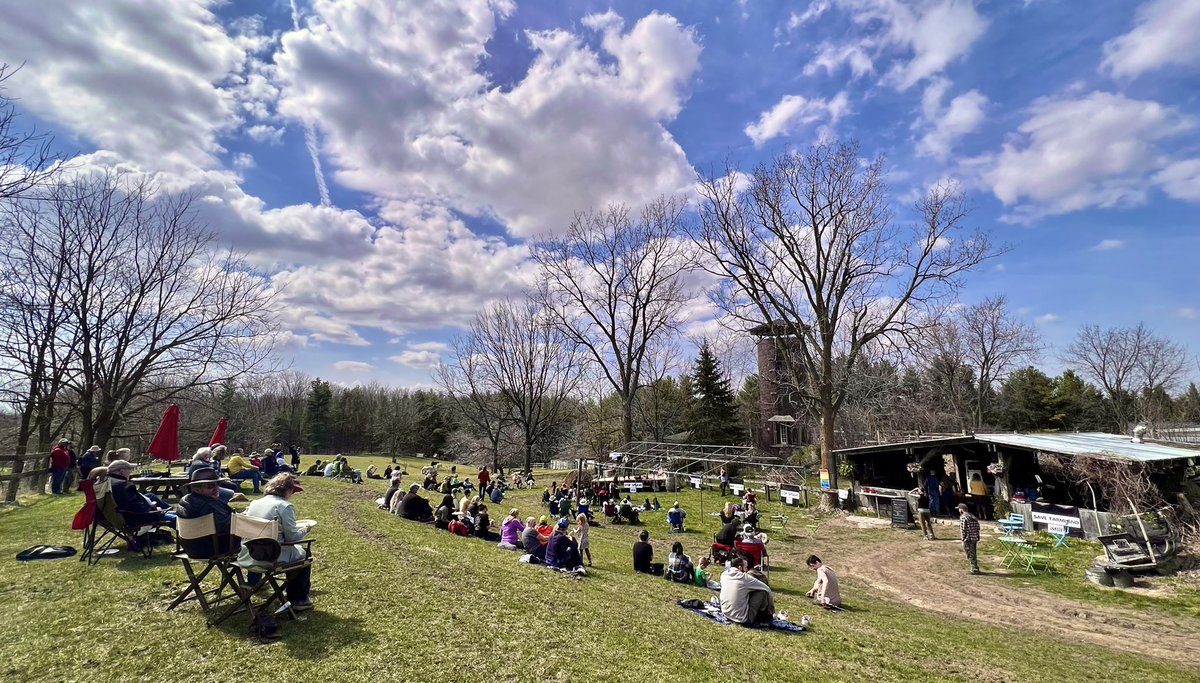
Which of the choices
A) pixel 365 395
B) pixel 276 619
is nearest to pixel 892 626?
pixel 276 619

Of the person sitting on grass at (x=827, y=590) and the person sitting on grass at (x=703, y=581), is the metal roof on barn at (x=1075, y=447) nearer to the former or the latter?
the person sitting on grass at (x=827, y=590)

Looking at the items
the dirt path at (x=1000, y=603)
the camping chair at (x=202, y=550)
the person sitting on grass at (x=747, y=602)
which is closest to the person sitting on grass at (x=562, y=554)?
the person sitting on grass at (x=747, y=602)

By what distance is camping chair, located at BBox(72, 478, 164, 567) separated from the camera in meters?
7.87

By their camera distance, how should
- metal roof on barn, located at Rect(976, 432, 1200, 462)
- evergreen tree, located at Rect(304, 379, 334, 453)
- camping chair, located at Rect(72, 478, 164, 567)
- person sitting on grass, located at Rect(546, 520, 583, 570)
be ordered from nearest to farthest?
camping chair, located at Rect(72, 478, 164, 567), person sitting on grass, located at Rect(546, 520, 583, 570), metal roof on barn, located at Rect(976, 432, 1200, 462), evergreen tree, located at Rect(304, 379, 334, 453)

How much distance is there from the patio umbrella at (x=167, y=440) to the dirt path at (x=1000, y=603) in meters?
17.2

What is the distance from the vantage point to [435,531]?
1367 centimetres

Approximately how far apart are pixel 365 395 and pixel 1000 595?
8467 centimetres

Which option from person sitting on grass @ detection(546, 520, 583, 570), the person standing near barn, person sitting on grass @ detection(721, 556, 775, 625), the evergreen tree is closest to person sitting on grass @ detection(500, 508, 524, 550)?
person sitting on grass @ detection(546, 520, 583, 570)

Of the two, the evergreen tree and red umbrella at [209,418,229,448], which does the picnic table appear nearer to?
red umbrella at [209,418,229,448]

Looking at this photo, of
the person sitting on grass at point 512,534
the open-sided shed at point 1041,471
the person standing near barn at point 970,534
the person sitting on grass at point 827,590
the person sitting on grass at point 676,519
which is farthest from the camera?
the person sitting on grass at point 676,519

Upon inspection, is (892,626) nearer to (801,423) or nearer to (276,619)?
(276,619)

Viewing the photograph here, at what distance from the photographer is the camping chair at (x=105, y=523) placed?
25.8 ft

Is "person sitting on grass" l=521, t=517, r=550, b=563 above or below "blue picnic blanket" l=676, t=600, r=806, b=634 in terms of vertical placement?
above

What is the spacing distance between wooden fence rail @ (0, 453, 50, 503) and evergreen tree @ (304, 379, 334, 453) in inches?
2215
